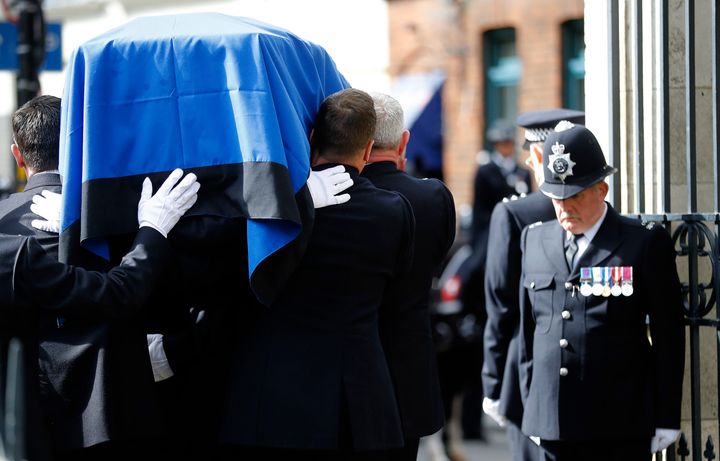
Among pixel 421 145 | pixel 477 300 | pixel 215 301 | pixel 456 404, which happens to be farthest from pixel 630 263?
pixel 421 145

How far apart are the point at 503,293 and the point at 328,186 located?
1.50 m

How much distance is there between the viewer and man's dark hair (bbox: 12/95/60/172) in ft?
15.7

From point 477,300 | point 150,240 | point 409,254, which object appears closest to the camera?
point 150,240

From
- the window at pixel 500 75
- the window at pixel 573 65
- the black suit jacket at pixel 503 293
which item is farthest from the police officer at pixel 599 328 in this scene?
the window at pixel 500 75

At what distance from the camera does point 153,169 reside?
189 inches

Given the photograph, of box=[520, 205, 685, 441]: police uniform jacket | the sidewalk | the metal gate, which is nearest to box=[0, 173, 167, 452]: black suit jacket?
box=[520, 205, 685, 441]: police uniform jacket

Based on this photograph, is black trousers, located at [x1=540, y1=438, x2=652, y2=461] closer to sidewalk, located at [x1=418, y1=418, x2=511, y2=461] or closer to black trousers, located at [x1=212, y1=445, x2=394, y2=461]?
black trousers, located at [x1=212, y1=445, x2=394, y2=461]

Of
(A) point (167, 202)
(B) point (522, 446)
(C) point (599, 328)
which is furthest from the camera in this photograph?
(B) point (522, 446)

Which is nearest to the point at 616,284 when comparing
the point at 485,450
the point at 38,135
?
the point at 38,135

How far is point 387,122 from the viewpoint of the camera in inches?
205

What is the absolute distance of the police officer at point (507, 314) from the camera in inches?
228

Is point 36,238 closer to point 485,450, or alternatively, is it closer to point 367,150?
point 367,150

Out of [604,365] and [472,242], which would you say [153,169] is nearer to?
[604,365]

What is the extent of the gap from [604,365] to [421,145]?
987 centimetres
